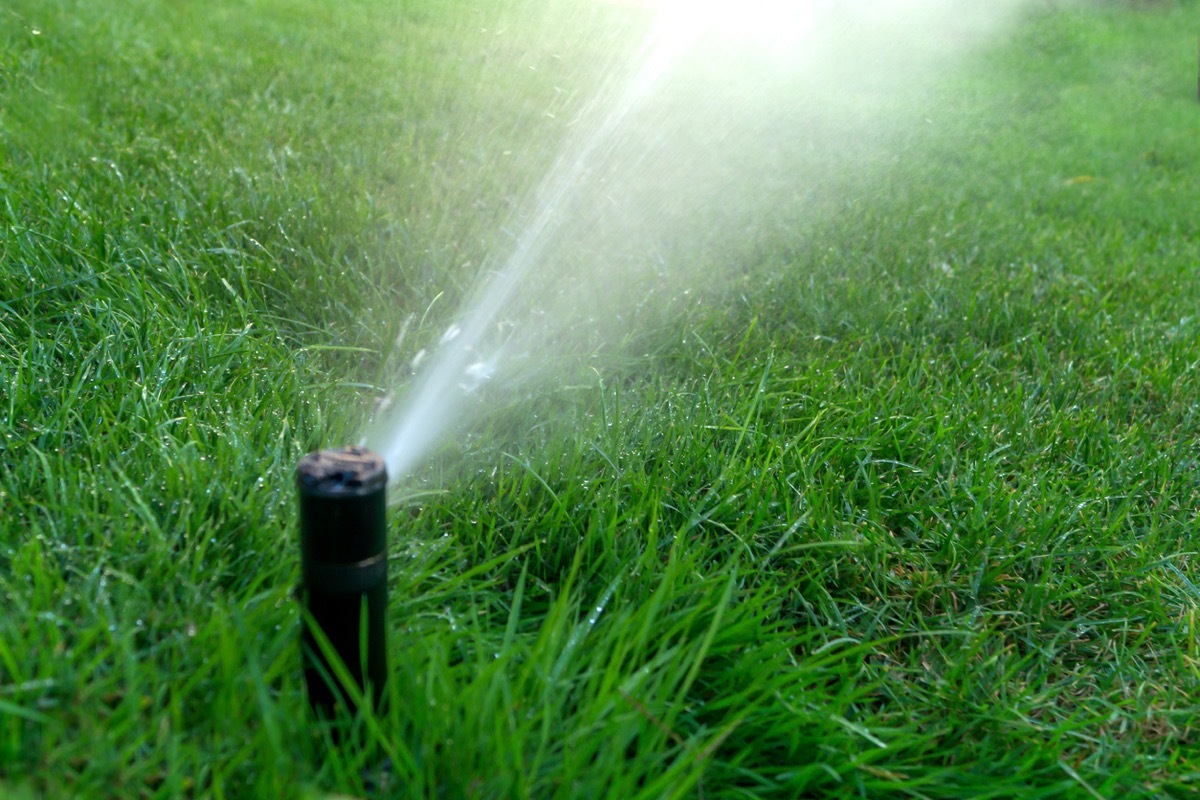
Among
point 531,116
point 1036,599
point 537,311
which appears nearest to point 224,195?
point 537,311

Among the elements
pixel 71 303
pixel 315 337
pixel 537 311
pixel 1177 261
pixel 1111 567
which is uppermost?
pixel 71 303

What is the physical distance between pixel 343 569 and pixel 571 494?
80 centimetres

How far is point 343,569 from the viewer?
3.87 feet

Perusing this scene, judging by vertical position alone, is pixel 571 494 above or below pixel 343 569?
below

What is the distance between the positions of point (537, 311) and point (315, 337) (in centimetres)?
63

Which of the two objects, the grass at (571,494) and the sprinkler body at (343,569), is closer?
the sprinkler body at (343,569)

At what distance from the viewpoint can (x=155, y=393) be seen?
196 cm

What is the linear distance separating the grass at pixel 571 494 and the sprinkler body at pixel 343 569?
52 millimetres

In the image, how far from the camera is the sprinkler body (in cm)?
113

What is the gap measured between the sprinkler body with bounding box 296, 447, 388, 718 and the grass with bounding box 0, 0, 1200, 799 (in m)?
0.05

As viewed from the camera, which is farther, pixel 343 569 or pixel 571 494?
pixel 571 494

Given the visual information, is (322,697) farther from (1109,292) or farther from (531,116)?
(531,116)

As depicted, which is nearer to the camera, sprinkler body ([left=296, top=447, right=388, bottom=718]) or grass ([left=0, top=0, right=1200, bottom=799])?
sprinkler body ([left=296, top=447, right=388, bottom=718])

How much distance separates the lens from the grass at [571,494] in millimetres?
1280
